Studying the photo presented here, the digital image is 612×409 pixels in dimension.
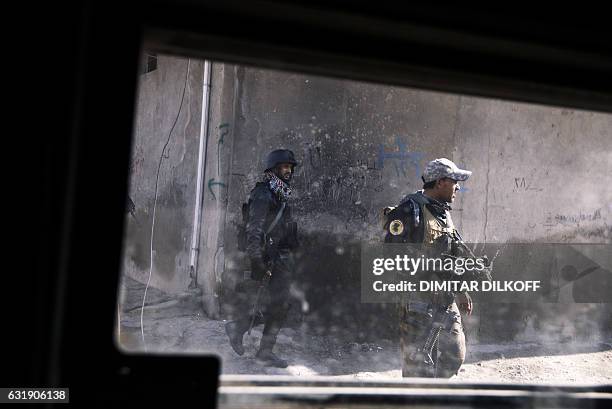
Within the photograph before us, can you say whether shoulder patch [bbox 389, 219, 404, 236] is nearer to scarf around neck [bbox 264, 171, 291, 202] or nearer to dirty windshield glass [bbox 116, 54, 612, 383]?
scarf around neck [bbox 264, 171, 291, 202]

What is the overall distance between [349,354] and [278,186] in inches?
74.3

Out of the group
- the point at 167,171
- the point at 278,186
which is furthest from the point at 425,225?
the point at 167,171

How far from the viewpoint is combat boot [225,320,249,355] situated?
17.7 ft

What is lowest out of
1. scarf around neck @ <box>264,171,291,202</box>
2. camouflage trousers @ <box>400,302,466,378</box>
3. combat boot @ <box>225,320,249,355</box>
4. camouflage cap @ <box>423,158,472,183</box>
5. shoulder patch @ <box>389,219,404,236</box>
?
combat boot @ <box>225,320,249,355</box>

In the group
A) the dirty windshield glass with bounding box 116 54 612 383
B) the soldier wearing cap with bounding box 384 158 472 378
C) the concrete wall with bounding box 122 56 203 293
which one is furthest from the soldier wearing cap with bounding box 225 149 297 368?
the concrete wall with bounding box 122 56 203 293

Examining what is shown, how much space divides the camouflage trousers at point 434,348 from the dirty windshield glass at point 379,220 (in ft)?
5.22

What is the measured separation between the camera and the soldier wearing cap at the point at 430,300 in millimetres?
4102

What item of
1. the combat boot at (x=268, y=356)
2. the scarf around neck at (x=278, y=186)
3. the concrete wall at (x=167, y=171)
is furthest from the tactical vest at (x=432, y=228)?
the concrete wall at (x=167, y=171)

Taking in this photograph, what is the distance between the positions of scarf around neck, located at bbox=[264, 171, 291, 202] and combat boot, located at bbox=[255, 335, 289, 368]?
129cm

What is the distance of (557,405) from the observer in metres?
1.36

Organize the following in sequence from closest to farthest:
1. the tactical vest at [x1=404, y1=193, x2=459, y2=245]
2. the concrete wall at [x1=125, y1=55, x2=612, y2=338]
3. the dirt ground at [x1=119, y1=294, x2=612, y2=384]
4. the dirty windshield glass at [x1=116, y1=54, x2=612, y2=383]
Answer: the tactical vest at [x1=404, y1=193, x2=459, y2=245]
the dirt ground at [x1=119, y1=294, x2=612, y2=384]
the dirty windshield glass at [x1=116, y1=54, x2=612, y2=383]
the concrete wall at [x1=125, y1=55, x2=612, y2=338]

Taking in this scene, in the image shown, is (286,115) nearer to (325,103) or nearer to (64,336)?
(325,103)

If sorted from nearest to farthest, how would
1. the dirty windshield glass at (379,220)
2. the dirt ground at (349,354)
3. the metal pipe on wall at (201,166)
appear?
the dirt ground at (349,354), the dirty windshield glass at (379,220), the metal pipe on wall at (201,166)

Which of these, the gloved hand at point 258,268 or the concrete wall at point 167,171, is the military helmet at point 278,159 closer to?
the gloved hand at point 258,268
